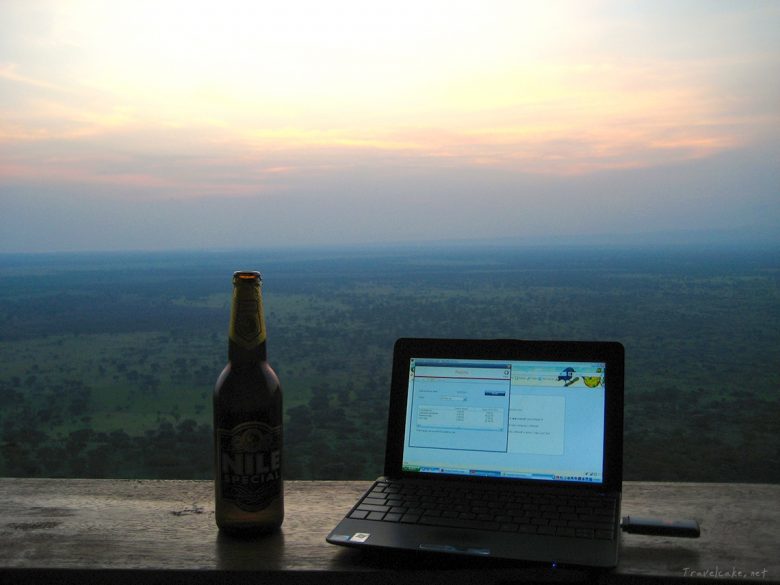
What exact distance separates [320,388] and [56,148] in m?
2.31

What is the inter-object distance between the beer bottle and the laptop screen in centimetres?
24

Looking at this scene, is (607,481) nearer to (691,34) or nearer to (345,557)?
(345,557)

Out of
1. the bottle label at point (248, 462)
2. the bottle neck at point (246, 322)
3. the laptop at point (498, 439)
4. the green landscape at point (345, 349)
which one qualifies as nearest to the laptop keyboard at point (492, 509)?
the laptop at point (498, 439)

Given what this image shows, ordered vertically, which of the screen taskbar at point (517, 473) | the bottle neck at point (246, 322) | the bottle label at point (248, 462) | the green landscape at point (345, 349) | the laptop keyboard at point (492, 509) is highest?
the bottle neck at point (246, 322)

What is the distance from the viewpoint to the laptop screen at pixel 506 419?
103cm

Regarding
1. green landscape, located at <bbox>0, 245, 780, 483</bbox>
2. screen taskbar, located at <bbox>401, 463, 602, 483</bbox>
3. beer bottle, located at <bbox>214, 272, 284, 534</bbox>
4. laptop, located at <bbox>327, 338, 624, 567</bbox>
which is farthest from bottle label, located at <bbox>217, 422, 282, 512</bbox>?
green landscape, located at <bbox>0, 245, 780, 483</bbox>

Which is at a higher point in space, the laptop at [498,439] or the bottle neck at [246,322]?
the bottle neck at [246,322]

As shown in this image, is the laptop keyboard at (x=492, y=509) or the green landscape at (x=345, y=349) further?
the green landscape at (x=345, y=349)

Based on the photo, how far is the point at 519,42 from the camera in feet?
8.56

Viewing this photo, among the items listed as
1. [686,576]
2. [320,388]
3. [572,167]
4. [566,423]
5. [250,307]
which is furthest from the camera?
[572,167]

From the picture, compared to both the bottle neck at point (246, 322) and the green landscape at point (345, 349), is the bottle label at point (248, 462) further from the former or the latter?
the green landscape at point (345, 349)

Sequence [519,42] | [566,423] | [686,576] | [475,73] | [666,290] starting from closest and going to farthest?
[686,576]
[566,423]
[519,42]
[475,73]
[666,290]

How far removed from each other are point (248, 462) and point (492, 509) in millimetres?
340

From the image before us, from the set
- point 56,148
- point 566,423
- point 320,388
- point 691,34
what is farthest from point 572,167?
point 566,423
